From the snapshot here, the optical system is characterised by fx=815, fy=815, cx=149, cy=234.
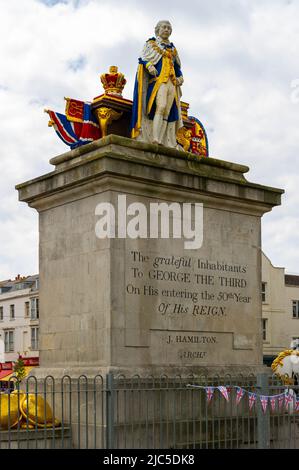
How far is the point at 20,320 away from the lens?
74.2m

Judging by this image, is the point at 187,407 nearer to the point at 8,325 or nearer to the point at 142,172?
the point at 142,172

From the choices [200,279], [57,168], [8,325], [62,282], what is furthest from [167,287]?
[8,325]

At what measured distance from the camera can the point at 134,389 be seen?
472 inches

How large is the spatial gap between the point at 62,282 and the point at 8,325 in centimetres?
6325

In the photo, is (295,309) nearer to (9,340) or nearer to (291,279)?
(291,279)

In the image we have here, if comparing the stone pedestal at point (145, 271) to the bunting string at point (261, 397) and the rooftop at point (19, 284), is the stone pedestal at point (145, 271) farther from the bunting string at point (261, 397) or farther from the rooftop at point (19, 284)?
the rooftop at point (19, 284)

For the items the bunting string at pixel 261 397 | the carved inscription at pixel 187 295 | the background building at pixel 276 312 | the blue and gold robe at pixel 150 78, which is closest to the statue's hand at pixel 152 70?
the blue and gold robe at pixel 150 78

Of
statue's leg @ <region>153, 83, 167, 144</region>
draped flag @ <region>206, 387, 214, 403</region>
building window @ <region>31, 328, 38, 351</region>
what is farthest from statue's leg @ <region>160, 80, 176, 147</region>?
building window @ <region>31, 328, 38, 351</region>

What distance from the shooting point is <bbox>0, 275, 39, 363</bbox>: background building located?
7225 centimetres

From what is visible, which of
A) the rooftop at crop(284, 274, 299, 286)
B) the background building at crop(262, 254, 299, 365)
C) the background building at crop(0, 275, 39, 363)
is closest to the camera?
the background building at crop(262, 254, 299, 365)

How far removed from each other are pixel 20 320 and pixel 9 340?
3.54m

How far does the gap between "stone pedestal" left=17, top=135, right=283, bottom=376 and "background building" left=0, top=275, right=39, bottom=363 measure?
185 feet

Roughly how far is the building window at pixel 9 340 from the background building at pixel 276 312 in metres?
25.0

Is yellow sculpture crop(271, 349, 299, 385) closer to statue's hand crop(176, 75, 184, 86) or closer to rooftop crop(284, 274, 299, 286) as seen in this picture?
statue's hand crop(176, 75, 184, 86)
